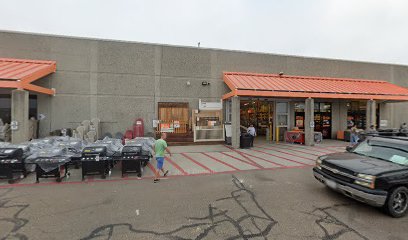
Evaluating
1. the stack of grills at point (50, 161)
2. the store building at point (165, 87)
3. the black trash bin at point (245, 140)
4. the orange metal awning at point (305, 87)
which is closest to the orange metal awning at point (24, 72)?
the store building at point (165, 87)

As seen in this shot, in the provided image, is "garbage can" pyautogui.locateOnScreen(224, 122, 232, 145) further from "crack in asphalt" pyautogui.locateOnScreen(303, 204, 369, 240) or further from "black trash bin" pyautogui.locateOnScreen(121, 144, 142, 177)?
"crack in asphalt" pyautogui.locateOnScreen(303, 204, 369, 240)

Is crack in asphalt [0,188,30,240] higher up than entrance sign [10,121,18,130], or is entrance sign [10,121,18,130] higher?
entrance sign [10,121,18,130]

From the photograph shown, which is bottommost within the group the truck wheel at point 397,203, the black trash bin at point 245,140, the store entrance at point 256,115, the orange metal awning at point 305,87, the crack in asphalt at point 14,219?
the crack in asphalt at point 14,219

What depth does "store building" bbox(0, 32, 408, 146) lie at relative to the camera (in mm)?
12141

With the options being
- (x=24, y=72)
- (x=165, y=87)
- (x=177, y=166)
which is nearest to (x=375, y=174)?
(x=177, y=166)

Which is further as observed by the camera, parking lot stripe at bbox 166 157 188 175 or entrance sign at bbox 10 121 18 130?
entrance sign at bbox 10 121 18 130

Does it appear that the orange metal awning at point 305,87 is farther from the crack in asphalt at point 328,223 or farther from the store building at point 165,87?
the crack in asphalt at point 328,223

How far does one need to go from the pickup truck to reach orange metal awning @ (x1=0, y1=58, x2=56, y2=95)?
13.5 m

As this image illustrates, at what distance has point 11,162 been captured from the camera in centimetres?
596

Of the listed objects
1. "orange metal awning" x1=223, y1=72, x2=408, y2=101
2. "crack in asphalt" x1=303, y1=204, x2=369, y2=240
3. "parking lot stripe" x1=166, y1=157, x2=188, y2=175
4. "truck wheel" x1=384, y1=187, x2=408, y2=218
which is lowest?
"crack in asphalt" x1=303, y1=204, x2=369, y2=240

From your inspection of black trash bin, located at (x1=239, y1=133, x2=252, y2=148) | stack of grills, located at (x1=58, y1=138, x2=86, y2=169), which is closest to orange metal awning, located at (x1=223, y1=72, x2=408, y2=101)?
black trash bin, located at (x1=239, y1=133, x2=252, y2=148)

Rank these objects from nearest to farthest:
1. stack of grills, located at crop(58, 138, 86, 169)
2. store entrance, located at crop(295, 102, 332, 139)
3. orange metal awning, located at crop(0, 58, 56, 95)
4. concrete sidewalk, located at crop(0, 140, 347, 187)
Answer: concrete sidewalk, located at crop(0, 140, 347, 187), stack of grills, located at crop(58, 138, 86, 169), orange metal awning, located at crop(0, 58, 56, 95), store entrance, located at crop(295, 102, 332, 139)

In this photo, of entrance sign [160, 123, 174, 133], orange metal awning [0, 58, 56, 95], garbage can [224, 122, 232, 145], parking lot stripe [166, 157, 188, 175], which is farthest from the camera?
garbage can [224, 122, 232, 145]

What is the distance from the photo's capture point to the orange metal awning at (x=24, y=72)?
9.30m
